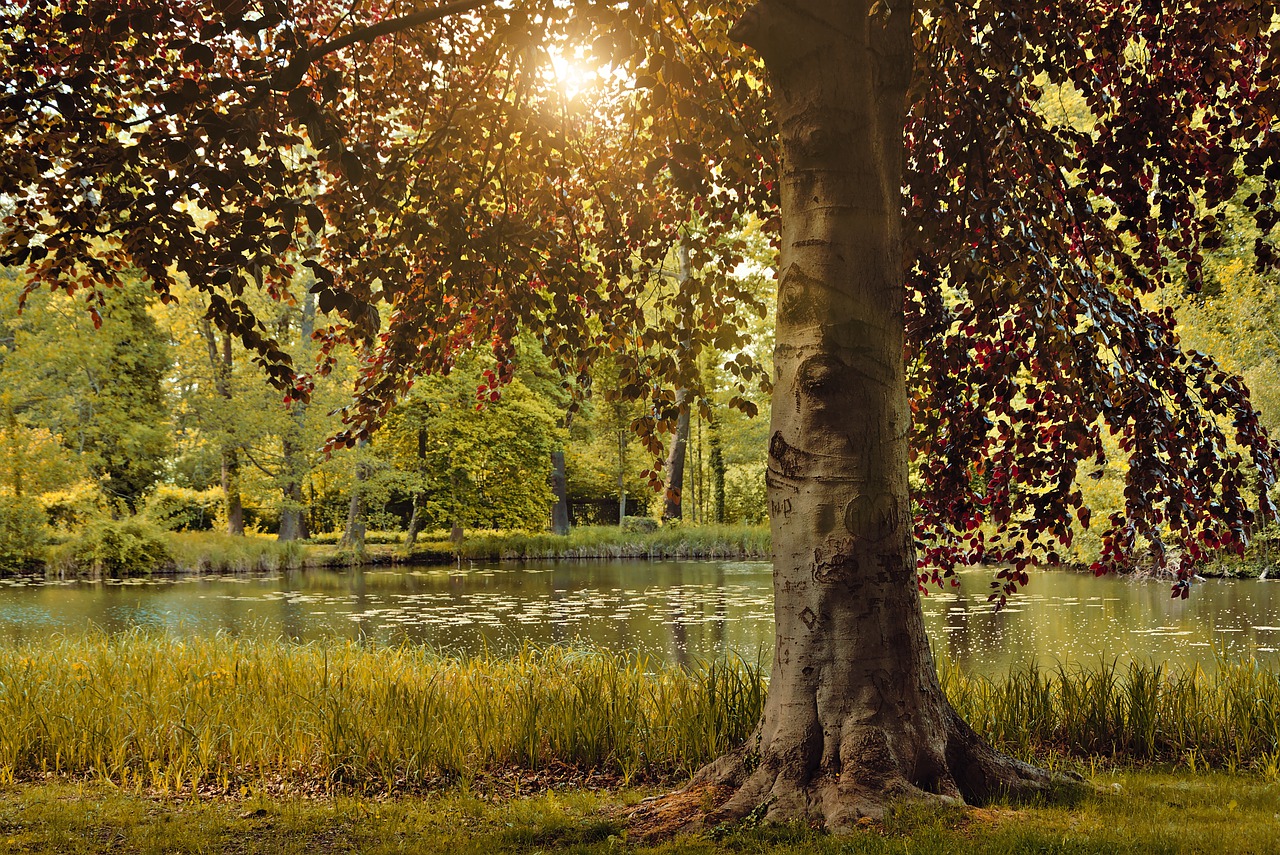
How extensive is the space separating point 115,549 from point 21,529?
1990 millimetres

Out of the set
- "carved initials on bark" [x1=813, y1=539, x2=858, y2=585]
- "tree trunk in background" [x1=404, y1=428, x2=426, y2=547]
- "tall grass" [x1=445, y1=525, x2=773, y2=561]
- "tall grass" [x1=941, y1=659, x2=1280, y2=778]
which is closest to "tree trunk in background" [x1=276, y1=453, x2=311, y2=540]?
"tree trunk in background" [x1=404, y1=428, x2=426, y2=547]

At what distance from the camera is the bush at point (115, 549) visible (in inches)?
805

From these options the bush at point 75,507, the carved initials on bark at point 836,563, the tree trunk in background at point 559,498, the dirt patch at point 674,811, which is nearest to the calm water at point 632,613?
the bush at point 75,507

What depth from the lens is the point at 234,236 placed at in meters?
3.60

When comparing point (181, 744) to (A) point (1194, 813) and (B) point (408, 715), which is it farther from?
(A) point (1194, 813)

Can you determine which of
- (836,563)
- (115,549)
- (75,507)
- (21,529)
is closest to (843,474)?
(836,563)

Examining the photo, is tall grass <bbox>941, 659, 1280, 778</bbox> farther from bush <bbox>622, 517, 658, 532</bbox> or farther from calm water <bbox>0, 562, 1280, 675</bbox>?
bush <bbox>622, 517, 658, 532</bbox>

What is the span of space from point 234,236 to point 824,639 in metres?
2.74

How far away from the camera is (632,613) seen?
46.6ft

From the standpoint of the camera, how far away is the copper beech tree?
3648 mm

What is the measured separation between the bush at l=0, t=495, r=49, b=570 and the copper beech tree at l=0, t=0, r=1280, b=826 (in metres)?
16.3

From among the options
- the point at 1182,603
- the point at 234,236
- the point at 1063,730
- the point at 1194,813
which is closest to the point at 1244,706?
the point at 1063,730

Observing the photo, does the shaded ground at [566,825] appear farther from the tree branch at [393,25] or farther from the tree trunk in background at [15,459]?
the tree trunk in background at [15,459]

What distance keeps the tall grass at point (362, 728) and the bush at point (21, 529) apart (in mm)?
15132
